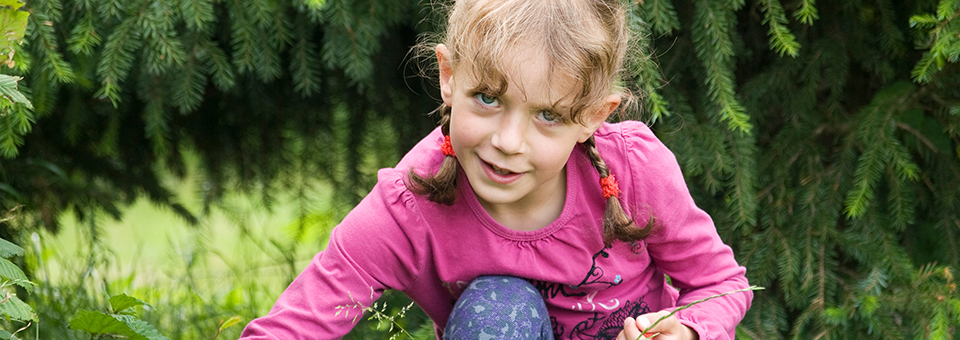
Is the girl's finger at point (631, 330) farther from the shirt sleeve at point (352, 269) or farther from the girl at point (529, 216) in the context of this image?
the shirt sleeve at point (352, 269)

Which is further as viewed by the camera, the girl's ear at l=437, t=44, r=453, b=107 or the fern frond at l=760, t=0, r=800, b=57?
the fern frond at l=760, t=0, r=800, b=57

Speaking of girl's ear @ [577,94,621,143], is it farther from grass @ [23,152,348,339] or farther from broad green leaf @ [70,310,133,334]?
grass @ [23,152,348,339]

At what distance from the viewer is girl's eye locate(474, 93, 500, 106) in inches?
47.9

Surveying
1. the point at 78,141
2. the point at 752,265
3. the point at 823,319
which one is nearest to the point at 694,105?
the point at 752,265

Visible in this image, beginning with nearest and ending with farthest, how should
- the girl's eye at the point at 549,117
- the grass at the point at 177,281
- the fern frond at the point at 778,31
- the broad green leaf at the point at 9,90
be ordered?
the broad green leaf at the point at 9,90, the girl's eye at the point at 549,117, the fern frond at the point at 778,31, the grass at the point at 177,281

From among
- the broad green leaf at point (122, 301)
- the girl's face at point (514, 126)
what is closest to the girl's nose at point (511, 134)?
the girl's face at point (514, 126)

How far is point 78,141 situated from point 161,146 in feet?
1.25

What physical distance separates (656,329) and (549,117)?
407 mm

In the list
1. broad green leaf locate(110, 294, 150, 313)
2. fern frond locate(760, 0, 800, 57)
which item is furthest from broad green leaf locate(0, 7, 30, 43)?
fern frond locate(760, 0, 800, 57)

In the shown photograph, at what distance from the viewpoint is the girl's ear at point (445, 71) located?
1.30m

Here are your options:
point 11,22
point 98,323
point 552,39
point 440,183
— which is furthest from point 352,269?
point 11,22

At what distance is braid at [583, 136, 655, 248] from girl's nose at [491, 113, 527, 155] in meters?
0.21

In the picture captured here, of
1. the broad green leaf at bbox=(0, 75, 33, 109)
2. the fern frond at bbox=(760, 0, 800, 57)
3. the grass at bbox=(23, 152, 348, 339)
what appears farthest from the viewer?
the grass at bbox=(23, 152, 348, 339)

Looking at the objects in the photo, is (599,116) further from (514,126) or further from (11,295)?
(11,295)
